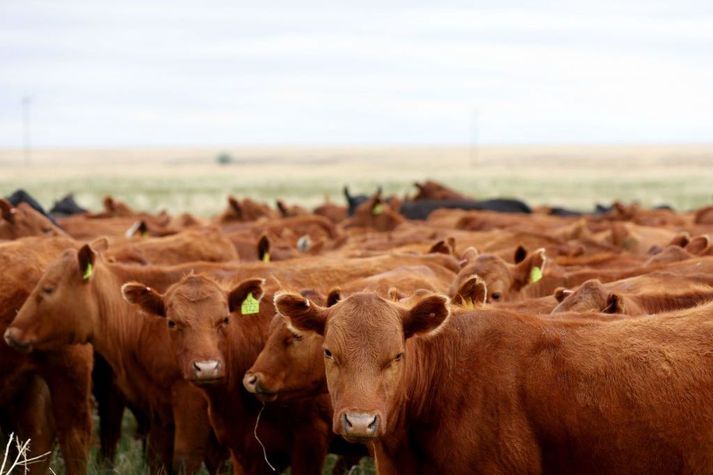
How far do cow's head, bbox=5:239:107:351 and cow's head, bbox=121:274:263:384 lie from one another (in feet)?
2.61

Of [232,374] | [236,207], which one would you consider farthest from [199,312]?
[236,207]

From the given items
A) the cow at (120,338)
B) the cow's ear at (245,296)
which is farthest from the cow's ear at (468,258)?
the cow at (120,338)

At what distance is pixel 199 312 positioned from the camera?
657 cm

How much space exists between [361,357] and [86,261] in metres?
3.24

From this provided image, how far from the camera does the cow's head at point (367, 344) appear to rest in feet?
15.0

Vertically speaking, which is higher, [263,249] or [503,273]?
[503,273]

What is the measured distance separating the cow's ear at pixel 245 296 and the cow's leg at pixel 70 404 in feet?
4.67

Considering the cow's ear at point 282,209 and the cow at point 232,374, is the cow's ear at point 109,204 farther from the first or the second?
the cow at point 232,374

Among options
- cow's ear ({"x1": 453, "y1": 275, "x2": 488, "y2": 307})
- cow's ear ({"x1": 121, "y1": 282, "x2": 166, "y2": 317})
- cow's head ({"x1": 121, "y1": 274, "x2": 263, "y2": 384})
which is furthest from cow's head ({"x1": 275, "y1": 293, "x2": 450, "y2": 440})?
cow's ear ({"x1": 121, "y1": 282, "x2": 166, "y2": 317})

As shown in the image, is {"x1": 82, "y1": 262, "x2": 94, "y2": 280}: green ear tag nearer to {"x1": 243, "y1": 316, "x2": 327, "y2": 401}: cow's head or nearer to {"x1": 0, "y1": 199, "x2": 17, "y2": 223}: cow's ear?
{"x1": 243, "y1": 316, "x2": 327, "y2": 401}: cow's head

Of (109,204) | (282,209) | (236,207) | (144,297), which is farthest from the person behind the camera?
(282,209)

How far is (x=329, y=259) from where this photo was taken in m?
8.84

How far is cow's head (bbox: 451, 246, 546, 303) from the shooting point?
7.88 metres

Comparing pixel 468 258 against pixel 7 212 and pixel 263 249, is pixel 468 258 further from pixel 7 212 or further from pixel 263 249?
pixel 7 212
